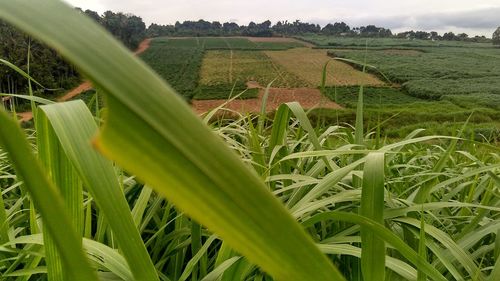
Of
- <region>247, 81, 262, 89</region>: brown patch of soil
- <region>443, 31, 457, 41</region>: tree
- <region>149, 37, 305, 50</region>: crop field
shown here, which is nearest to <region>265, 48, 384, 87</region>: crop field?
<region>247, 81, 262, 89</region>: brown patch of soil

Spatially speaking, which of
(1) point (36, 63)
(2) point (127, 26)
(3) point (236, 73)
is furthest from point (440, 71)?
(1) point (36, 63)

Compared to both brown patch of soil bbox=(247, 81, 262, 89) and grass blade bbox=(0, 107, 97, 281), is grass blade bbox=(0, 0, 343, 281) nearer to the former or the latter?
grass blade bbox=(0, 107, 97, 281)

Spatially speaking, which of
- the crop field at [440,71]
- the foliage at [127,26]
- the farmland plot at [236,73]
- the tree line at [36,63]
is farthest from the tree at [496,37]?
the tree line at [36,63]

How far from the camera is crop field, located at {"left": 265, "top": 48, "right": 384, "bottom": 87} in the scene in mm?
32969

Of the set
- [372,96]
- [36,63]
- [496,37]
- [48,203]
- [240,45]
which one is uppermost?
[496,37]

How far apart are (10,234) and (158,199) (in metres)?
0.27

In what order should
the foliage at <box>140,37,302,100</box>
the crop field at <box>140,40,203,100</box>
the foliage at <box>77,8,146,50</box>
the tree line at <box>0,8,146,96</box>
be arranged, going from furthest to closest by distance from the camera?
the foliage at <box>77,8,146,50</box> < the crop field at <box>140,40,203,100</box> < the foliage at <box>140,37,302,100</box> < the tree line at <box>0,8,146,96</box>

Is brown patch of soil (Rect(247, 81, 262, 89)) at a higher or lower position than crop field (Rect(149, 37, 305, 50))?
lower

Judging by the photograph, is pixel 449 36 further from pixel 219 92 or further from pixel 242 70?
pixel 219 92

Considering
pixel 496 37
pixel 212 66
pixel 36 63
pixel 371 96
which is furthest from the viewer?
pixel 496 37

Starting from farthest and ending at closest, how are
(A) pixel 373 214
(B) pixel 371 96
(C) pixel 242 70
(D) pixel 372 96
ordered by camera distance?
(C) pixel 242 70 < (D) pixel 372 96 < (B) pixel 371 96 < (A) pixel 373 214

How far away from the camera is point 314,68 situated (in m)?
38.7

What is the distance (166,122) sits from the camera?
0.46 feet

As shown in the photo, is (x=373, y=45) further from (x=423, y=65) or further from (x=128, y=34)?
(x=128, y=34)
